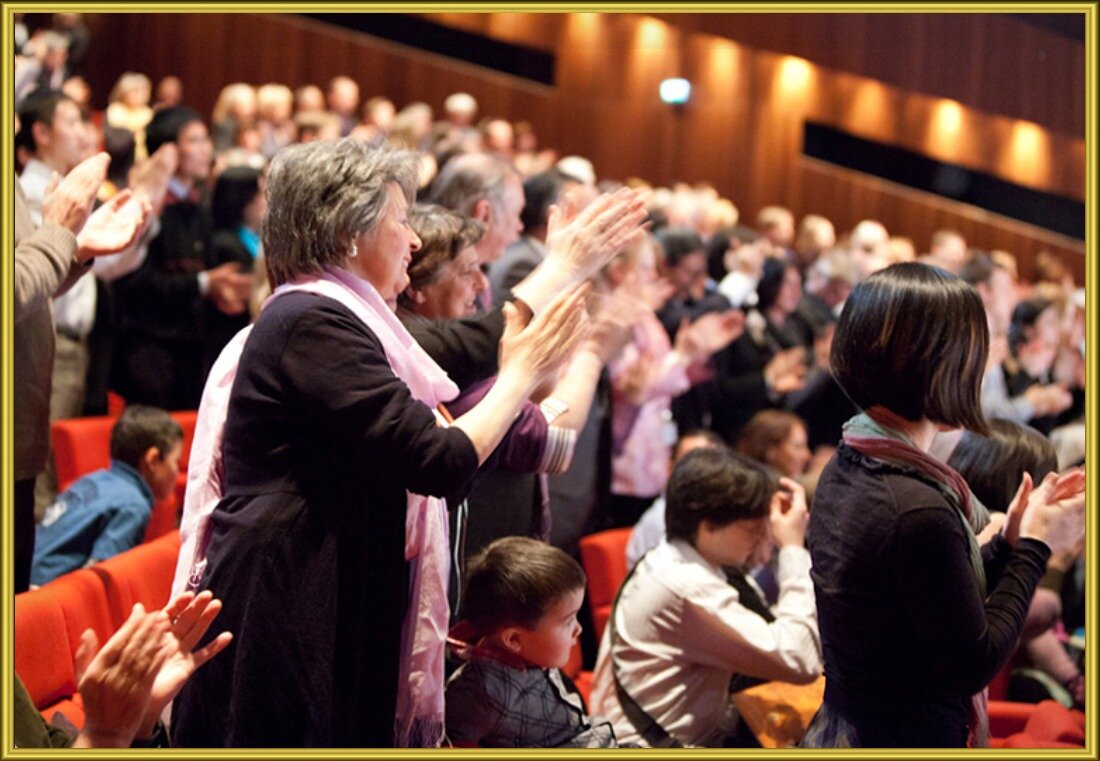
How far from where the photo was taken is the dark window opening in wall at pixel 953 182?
36.0 ft

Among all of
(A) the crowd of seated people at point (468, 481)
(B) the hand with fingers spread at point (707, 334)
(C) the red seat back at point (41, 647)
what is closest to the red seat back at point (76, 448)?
(A) the crowd of seated people at point (468, 481)

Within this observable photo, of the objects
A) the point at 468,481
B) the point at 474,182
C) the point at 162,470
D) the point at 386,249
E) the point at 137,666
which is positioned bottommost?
the point at 162,470

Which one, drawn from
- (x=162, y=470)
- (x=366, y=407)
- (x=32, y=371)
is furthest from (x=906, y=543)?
(x=162, y=470)

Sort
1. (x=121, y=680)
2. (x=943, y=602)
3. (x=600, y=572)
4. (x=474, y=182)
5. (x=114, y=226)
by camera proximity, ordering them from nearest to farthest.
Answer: (x=121, y=680)
(x=943, y=602)
(x=114, y=226)
(x=474, y=182)
(x=600, y=572)

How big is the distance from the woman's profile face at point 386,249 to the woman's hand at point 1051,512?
81 centimetres

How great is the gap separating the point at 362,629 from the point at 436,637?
0.44ft

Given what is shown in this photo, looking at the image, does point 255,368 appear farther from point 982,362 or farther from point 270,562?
point 982,362

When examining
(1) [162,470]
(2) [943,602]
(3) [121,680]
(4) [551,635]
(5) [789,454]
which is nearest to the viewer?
(3) [121,680]

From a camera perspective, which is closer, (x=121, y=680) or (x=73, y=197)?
(x=121, y=680)

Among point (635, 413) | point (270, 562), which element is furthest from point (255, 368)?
point (635, 413)

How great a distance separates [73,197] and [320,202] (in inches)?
24.3

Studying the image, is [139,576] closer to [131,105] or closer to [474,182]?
[474,182]

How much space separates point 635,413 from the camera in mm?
4184

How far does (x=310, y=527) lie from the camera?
1.65 meters
